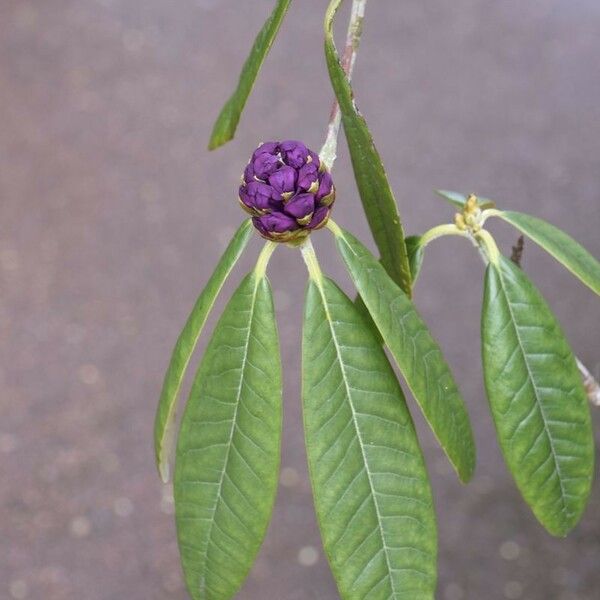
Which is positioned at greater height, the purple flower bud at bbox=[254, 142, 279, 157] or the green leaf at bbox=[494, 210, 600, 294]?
the purple flower bud at bbox=[254, 142, 279, 157]

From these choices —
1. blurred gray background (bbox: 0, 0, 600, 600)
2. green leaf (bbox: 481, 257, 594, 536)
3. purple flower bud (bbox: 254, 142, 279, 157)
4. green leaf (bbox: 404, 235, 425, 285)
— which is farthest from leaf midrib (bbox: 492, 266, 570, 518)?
blurred gray background (bbox: 0, 0, 600, 600)

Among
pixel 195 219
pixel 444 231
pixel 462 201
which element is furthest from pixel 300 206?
pixel 195 219

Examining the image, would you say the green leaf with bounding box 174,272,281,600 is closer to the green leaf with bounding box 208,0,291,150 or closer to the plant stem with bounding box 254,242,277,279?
the plant stem with bounding box 254,242,277,279

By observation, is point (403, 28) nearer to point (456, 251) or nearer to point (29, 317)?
point (456, 251)

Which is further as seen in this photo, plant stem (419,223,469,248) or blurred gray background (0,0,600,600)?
blurred gray background (0,0,600,600)

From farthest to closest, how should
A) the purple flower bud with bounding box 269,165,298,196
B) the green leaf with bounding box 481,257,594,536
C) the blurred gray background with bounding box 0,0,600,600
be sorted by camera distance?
the blurred gray background with bounding box 0,0,600,600 → the green leaf with bounding box 481,257,594,536 → the purple flower bud with bounding box 269,165,298,196

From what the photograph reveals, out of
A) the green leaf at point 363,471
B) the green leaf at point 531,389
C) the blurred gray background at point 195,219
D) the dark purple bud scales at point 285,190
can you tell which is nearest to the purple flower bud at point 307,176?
the dark purple bud scales at point 285,190
